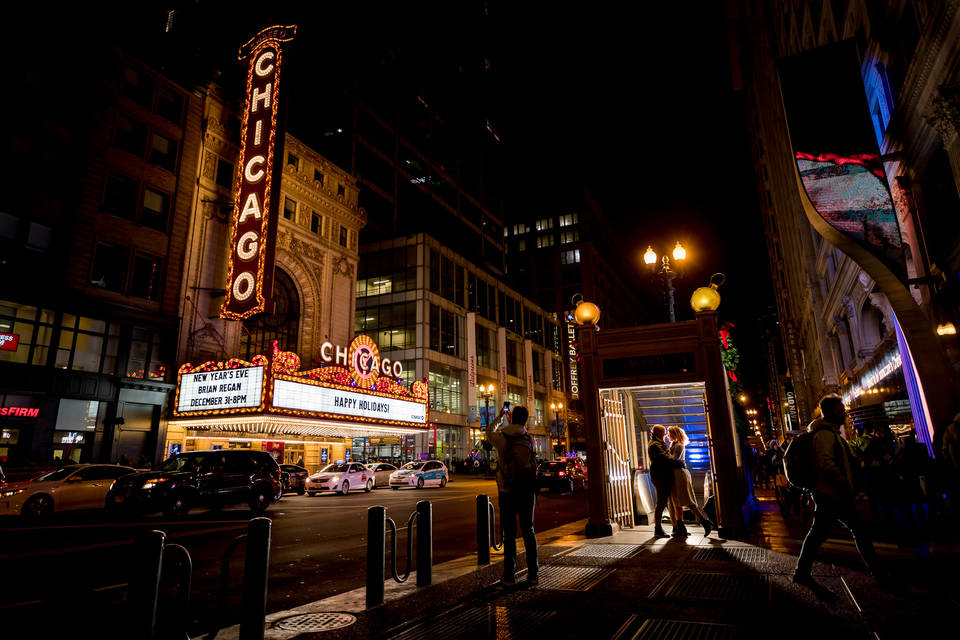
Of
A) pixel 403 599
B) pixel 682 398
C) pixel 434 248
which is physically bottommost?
pixel 403 599

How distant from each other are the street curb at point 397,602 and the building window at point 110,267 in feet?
78.6

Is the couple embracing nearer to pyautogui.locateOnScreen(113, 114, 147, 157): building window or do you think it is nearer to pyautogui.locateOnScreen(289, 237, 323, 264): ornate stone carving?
pyautogui.locateOnScreen(113, 114, 147, 157): building window

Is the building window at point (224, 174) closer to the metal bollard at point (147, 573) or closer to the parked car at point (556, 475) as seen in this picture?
the parked car at point (556, 475)

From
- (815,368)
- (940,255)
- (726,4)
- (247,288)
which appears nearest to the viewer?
(940,255)

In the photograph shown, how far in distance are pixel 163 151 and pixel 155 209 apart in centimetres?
325

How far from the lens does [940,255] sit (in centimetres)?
1080

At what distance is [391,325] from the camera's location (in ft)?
153

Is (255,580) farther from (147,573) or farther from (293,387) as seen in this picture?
(293,387)

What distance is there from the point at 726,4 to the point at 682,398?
40.6 meters

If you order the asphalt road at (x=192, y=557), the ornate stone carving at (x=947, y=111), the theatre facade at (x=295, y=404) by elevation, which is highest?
the ornate stone carving at (x=947, y=111)

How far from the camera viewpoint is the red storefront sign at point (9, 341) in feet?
68.7

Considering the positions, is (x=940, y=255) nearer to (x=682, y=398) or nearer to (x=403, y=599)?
(x=682, y=398)

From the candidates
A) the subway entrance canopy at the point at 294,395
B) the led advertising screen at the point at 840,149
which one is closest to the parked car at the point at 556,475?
the subway entrance canopy at the point at 294,395

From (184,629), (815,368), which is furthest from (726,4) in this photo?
(184,629)
